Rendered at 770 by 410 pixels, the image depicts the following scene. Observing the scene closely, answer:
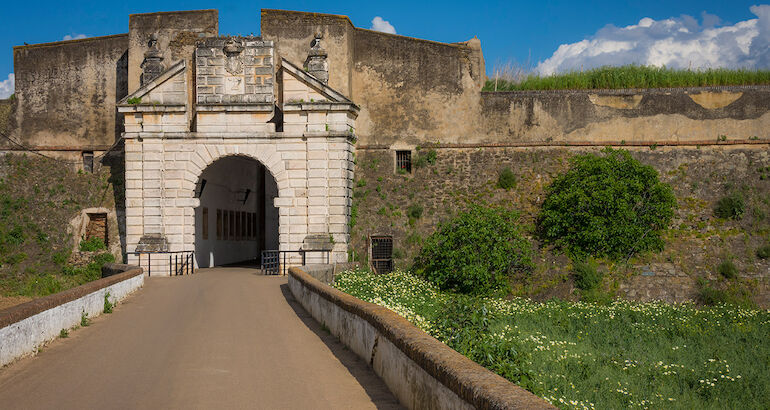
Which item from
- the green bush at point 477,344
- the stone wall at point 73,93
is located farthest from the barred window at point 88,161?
the green bush at point 477,344

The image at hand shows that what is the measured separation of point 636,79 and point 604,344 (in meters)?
10.8

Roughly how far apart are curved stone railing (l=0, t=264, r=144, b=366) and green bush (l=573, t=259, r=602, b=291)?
11.9 metres

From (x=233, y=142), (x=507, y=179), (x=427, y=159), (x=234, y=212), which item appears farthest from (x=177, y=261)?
(x=507, y=179)

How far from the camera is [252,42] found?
1988cm

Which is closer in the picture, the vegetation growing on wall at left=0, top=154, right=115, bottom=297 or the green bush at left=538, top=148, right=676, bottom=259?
the green bush at left=538, top=148, right=676, bottom=259

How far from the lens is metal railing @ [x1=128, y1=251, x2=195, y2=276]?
19.6m

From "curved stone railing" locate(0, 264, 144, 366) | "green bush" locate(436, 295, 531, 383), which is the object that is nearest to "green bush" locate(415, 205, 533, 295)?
"curved stone railing" locate(0, 264, 144, 366)

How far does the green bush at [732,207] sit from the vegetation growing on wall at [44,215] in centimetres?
1791

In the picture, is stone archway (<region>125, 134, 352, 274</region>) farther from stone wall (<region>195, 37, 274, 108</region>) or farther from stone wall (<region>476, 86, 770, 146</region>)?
stone wall (<region>476, 86, 770, 146</region>)

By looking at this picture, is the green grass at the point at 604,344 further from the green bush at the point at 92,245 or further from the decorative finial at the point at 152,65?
the green bush at the point at 92,245

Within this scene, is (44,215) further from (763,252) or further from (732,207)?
(763,252)

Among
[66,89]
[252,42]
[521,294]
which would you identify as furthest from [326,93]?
[66,89]

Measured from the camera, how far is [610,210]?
757 inches

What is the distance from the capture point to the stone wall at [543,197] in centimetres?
1930
